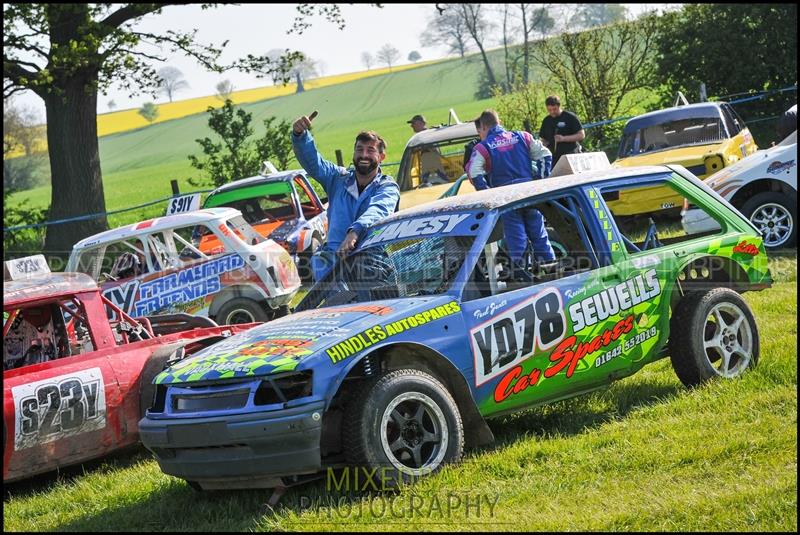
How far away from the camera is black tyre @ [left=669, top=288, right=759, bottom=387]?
6.89m

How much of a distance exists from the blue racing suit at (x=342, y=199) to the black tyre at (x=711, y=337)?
221 centimetres

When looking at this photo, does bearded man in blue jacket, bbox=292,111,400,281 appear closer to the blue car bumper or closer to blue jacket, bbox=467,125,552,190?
the blue car bumper

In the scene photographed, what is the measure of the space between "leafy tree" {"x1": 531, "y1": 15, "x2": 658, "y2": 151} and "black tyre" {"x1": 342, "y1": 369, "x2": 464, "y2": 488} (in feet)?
61.8

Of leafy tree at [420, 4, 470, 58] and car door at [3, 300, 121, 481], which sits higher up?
leafy tree at [420, 4, 470, 58]

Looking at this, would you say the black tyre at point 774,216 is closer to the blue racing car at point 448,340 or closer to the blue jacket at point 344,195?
the blue racing car at point 448,340

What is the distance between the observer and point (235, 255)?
39.6ft

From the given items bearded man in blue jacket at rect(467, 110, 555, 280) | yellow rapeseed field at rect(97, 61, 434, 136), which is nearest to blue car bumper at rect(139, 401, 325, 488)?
bearded man in blue jacket at rect(467, 110, 555, 280)

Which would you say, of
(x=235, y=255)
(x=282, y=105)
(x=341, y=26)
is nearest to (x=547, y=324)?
(x=235, y=255)

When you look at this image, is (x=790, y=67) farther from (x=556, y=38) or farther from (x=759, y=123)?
(x=556, y=38)

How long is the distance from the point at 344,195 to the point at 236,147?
→ 55.1 ft

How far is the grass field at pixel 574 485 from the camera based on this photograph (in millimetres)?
4887

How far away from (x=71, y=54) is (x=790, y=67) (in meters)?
15.0

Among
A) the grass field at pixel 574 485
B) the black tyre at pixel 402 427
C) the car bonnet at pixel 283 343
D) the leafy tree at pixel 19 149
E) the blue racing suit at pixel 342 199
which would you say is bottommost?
the grass field at pixel 574 485

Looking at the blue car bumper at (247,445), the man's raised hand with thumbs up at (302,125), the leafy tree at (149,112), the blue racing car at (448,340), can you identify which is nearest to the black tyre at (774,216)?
the blue racing car at (448,340)
